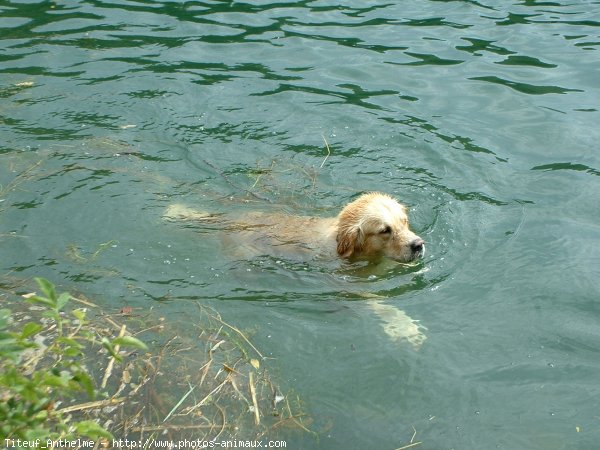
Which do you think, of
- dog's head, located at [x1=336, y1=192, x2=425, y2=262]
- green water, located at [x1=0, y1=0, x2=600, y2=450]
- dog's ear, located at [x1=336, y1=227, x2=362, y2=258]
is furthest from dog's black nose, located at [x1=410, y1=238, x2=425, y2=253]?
dog's ear, located at [x1=336, y1=227, x2=362, y2=258]

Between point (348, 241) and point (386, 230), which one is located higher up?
point (386, 230)

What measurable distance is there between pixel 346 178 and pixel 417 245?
5.83 feet

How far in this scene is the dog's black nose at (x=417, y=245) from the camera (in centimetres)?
716

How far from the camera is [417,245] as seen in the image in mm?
7160

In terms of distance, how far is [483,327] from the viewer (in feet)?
20.4

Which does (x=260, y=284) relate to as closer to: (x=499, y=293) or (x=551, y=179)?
(x=499, y=293)

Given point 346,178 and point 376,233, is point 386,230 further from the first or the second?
point 346,178

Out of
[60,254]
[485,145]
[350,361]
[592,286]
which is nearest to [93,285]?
[60,254]

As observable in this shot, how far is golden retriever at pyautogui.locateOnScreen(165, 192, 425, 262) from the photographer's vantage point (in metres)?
7.27

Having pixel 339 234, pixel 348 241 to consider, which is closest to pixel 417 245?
pixel 348 241

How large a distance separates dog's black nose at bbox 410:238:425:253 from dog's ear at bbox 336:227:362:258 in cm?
51

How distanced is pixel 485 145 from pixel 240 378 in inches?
196

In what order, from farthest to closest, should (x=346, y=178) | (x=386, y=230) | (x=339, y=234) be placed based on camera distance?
1. (x=346, y=178)
2. (x=339, y=234)
3. (x=386, y=230)

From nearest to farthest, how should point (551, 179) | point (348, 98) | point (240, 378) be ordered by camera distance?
point (240, 378) → point (551, 179) → point (348, 98)
